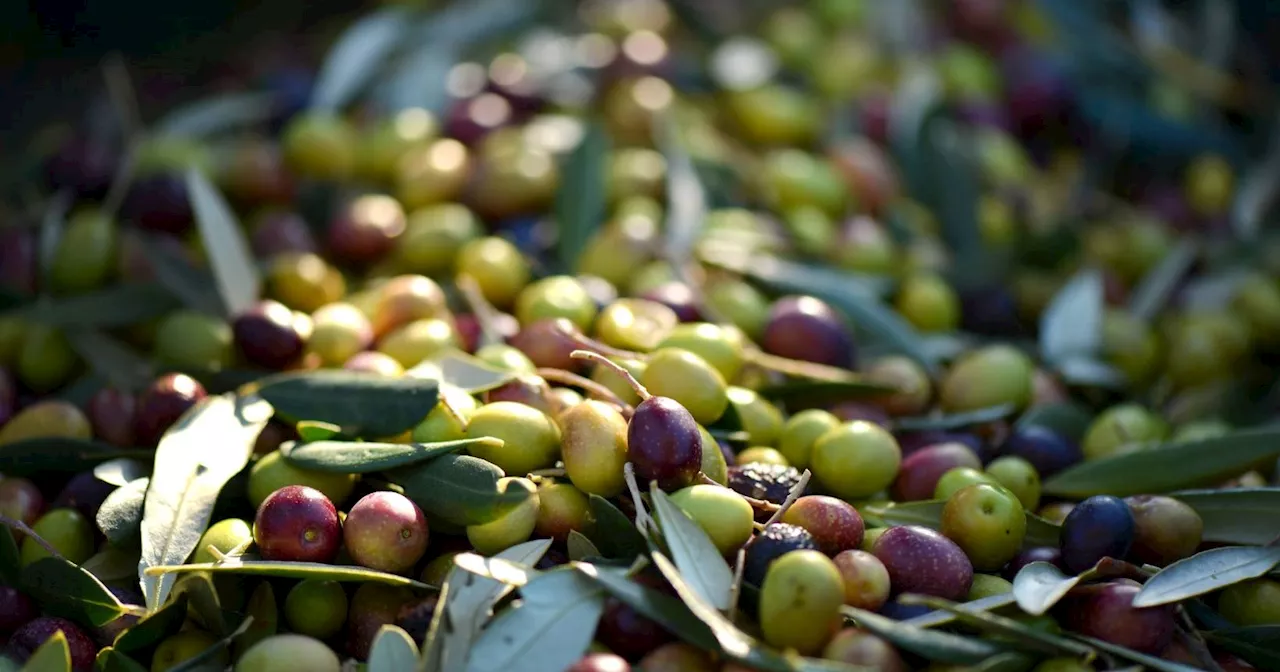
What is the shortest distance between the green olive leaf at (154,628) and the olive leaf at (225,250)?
0.58 m

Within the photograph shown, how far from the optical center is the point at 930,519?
4.23 ft

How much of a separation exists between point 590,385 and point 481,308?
0.37m

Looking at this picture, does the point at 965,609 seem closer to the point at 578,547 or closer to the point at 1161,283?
the point at 578,547

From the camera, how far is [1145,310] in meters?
2.00

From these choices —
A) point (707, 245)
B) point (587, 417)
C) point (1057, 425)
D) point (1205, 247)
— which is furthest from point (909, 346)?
point (1205, 247)

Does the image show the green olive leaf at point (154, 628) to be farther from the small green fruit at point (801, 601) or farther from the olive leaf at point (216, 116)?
the olive leaf at point (216, 116)

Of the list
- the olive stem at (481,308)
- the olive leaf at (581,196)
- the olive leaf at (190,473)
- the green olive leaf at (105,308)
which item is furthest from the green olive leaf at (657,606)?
the green olive leaf at (105,308)

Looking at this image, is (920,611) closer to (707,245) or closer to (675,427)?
(675,427)

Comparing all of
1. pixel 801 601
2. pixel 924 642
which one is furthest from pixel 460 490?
pixel 924 642

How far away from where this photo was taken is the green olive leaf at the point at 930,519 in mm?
1290

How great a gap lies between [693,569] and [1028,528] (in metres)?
0.45

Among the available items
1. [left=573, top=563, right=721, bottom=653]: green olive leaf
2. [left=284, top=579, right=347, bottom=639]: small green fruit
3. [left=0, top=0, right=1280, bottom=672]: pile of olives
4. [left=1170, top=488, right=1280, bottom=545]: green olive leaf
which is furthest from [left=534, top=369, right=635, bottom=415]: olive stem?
[left=1170, top=488, right=1280, bottom=545]: green olive leaf

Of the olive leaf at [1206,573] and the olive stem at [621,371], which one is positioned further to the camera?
the olive stem at [621,371]

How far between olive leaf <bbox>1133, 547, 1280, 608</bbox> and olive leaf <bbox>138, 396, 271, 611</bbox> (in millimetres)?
973
